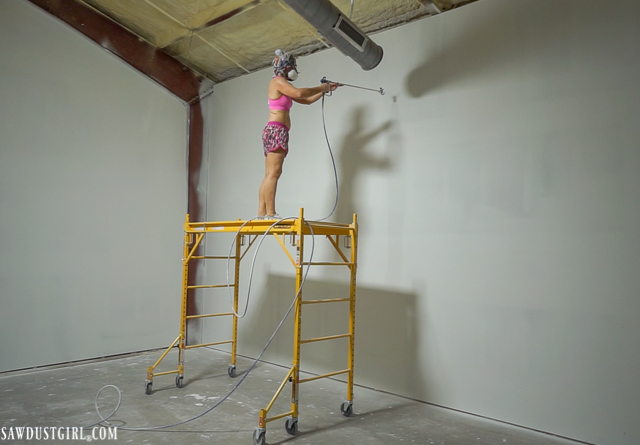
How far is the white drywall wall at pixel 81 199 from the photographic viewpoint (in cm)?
395

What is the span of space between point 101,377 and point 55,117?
2.37m

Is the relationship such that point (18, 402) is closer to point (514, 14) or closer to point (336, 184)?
point (336, 184)

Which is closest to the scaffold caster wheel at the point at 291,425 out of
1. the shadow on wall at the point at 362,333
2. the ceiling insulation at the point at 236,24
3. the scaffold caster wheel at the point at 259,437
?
the scaffold caster wheel at the point at 259,437

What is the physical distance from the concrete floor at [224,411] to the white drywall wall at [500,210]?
201 millimetres

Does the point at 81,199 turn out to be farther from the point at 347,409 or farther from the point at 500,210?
the point at 500,210

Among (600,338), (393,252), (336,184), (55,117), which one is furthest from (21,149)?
(600,338)

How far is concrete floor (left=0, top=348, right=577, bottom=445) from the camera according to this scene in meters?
2.72

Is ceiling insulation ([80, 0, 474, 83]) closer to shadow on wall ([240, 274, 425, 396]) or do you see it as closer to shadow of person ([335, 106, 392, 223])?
shadow of person ([335, 106, 392, 223])

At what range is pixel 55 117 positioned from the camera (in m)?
4.19

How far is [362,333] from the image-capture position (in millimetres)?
3766

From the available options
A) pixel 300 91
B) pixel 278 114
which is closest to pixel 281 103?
pixel 278 114

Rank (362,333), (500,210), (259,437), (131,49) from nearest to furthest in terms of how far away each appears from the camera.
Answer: (259,437) → (500,210) → (362,333) → (131,49)

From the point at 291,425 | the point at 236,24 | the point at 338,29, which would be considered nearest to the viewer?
the point at 291,425

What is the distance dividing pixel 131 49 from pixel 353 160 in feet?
8.70
